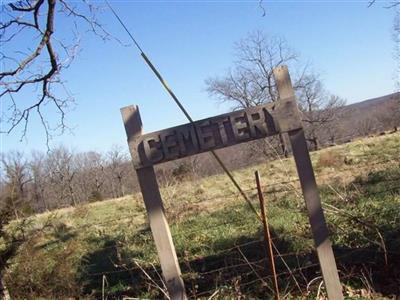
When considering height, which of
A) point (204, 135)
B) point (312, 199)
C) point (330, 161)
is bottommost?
point (330, 161)

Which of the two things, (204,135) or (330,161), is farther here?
(330,161)

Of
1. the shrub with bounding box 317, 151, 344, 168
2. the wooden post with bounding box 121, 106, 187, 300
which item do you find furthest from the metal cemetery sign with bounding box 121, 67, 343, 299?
the shrub with bounding box 317, 151, 344, 168

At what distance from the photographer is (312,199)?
451 cm

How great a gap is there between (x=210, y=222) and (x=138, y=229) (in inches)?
79.6

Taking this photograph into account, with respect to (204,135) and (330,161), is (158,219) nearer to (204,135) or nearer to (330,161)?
(204,135)

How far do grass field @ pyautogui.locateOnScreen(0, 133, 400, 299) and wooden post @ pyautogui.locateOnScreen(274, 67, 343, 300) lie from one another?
0.39 meters

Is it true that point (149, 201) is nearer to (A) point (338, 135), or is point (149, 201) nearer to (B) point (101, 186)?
(A) point (338, 135)

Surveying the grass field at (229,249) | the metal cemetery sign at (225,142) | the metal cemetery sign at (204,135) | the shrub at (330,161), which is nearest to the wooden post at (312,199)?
the metal cemetery sign at (225,142)

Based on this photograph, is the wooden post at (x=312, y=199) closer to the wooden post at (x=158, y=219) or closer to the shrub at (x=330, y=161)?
the wooden post at (x=158, y=219)

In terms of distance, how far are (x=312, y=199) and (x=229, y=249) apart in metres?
2.05

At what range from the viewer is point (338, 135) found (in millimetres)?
77125

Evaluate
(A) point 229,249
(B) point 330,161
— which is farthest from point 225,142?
(B) point 330,161

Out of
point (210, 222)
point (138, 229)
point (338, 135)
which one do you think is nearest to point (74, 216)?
point (138, 229)

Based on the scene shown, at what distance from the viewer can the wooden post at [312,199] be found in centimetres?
444
